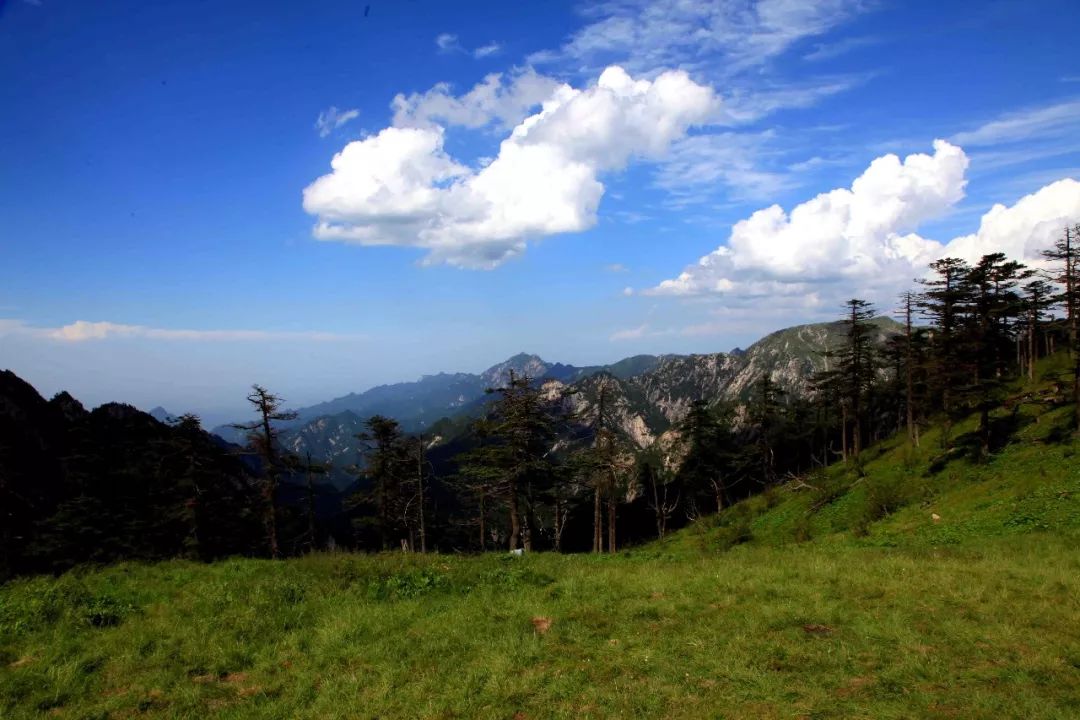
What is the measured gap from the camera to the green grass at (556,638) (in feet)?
26.2

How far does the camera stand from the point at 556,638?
10.2 metres

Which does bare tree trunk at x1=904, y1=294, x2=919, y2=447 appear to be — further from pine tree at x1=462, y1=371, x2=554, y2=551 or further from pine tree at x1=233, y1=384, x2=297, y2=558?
pine tree at x1=233, y1=384, x2=297, y2=558

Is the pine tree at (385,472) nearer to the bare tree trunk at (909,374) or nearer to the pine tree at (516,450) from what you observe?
the pine tree at (516,450)

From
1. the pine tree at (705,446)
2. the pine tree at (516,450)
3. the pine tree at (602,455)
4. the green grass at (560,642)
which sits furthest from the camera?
the pine tree at (705,446)

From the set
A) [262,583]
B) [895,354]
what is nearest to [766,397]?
[895,354]

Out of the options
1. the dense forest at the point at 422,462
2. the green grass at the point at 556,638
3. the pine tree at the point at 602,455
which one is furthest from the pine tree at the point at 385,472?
the green grass at the point at 556,638

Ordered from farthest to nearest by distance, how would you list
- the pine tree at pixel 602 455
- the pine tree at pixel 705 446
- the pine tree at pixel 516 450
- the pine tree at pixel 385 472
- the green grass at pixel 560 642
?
the pine tree at pixel 705 446 → the pine tree at pixel 385 472 → the pine tree at pixel 602 455 → the pine tree at pixel 516 450 → the green grass at pixel 560 642

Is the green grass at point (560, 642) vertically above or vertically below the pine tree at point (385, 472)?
above

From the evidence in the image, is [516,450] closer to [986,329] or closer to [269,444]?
[269,444]

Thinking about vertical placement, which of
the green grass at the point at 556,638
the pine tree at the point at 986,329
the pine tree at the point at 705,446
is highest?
the pine tree at the point at 986,329

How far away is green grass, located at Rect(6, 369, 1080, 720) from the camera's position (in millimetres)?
7992

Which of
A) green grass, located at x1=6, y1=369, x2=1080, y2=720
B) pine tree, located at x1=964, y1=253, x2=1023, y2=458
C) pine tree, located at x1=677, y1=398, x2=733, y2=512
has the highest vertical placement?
pine tree, located at x1=964, y1=253, x2=1023, y2=458

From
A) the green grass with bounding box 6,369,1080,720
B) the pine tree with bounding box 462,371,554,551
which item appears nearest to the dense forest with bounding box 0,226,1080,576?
the pine tree with bounding box 462,371,554,551

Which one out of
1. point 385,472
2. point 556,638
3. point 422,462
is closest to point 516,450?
point 422,462
